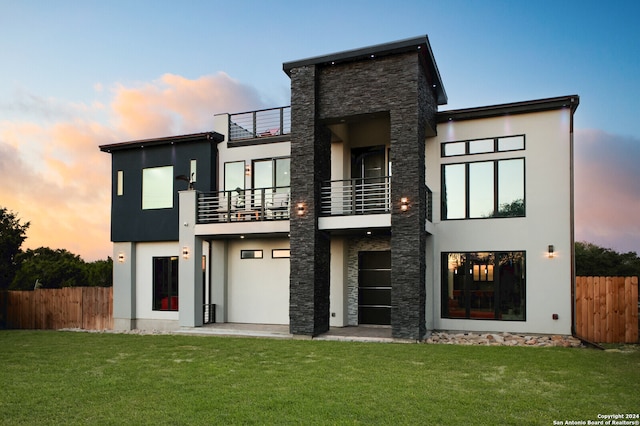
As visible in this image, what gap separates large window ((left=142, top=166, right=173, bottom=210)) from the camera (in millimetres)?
17250

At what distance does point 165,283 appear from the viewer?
56.9 feet

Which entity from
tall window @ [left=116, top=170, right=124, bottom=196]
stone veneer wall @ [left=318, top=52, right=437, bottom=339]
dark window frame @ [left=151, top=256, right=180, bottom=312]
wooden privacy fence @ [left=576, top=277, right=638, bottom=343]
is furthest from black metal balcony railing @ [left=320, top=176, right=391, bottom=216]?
tall window @ [left=116, top=170, right=124, bottom=196]

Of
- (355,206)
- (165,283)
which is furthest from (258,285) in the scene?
(355,206)

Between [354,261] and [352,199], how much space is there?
8.39 ft

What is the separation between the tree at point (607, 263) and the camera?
27.8m

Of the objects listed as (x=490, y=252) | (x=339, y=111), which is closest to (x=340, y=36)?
(x=339, y=111)

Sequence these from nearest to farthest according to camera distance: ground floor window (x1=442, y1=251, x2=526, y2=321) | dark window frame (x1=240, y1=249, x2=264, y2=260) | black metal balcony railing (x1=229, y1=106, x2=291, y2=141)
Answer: ground floor window (x1=442, y1=251, x2=526, y2=321) → dark window frame (x1=240, y1=249, x2=264, y2=260) → black metal balcony railing (x1=229, y1=106, x2=291, y2=141)

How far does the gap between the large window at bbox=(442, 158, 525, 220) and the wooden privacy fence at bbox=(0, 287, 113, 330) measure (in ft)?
41.0

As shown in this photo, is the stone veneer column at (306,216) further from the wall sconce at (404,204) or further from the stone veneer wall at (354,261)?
the wall sconce at (404,204)

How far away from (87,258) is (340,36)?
25565 millimetres

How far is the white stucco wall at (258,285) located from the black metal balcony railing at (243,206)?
3.88ft

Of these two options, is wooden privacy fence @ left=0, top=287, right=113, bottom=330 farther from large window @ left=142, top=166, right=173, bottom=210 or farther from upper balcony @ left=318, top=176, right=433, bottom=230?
upper balcony @ left=318, top=176, right=433, bottom=230

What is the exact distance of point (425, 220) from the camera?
13164 millimetres

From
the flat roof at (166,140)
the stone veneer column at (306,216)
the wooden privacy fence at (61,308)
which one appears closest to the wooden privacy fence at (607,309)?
the stone veneer column at (306,216)
